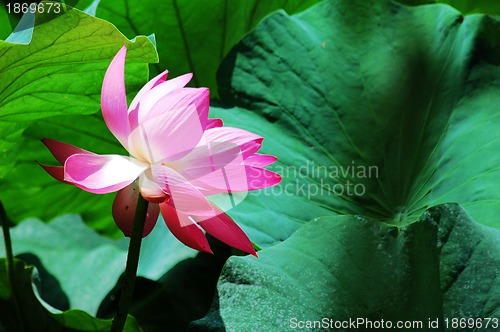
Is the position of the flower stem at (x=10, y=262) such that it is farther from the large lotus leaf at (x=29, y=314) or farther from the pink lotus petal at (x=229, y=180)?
the pink lotus petal at (x=229, y=180)

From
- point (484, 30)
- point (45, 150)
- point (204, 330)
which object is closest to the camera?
point (204, 330)

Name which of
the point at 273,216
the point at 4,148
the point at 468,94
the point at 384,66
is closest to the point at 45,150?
the point at 4,148

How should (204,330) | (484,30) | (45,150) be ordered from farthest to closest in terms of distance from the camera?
(45,150), (484,30), (204,330)

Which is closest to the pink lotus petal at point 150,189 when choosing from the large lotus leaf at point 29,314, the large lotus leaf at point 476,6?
the large lotus leaf at point 29,314

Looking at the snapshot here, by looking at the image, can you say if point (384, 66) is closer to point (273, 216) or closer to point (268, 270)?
point (273, 216)

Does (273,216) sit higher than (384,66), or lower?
lower

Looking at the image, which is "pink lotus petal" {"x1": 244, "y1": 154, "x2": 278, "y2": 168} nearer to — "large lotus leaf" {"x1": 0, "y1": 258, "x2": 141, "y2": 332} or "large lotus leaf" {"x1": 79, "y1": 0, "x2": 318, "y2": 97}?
"large lotus leaf" {"x1": 0, "y1": 258, "x2": 141, "y2": 332}

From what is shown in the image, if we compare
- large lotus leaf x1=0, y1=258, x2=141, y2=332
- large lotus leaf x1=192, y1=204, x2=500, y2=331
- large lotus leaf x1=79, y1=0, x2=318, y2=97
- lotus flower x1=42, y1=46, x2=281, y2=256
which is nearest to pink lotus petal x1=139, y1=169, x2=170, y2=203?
lotus flower x1=42, y1=46, x2=281, y2=256

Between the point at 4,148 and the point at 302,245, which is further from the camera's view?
the point at 4,148
